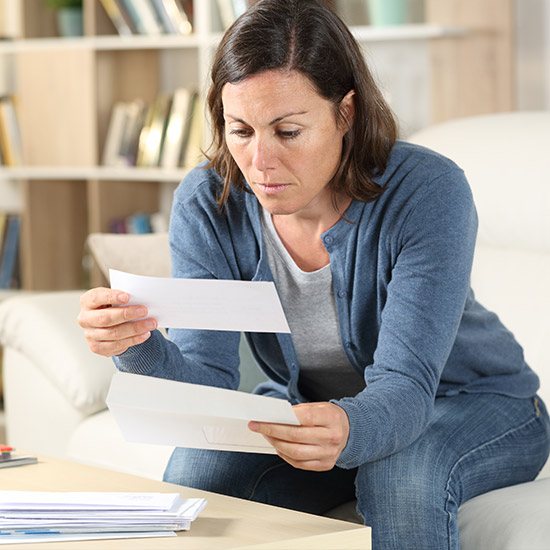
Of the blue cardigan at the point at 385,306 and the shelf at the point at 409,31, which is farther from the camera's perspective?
the shelf at the point at 409,31

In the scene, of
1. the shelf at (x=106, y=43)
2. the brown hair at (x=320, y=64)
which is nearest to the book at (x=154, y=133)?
the shelf at (x=106, y=43)

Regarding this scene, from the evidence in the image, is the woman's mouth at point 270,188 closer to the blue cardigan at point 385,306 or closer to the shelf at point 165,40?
the blue cardigan at point 385,306

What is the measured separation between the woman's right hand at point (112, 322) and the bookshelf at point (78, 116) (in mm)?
1705

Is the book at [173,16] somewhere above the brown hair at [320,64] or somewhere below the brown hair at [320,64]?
above

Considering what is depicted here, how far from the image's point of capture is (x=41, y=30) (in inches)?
124

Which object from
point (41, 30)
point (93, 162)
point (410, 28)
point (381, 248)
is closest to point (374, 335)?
point (381, 248)

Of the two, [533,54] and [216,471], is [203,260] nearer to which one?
[216,471]

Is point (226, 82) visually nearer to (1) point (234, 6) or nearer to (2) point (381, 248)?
(2) point (381, 248)

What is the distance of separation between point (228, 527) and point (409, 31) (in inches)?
68.5

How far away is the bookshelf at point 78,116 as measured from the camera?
9.70 feet

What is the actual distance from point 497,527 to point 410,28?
1.56 meters

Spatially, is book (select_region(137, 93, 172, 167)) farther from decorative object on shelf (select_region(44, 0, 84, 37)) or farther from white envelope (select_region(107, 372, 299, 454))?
white envelope (select_region(107, 372, 299, 454))

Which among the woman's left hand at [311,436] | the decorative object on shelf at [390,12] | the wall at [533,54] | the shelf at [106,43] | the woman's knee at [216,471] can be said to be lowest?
the woman's knee at [216,471]

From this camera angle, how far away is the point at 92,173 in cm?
300
